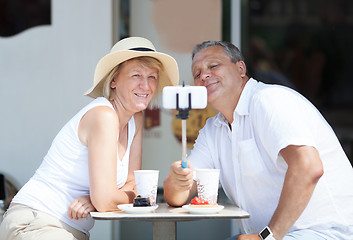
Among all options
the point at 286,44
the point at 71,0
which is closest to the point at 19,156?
the point at 71,0

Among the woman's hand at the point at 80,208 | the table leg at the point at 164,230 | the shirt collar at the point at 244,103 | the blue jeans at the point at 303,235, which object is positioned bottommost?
the blue jeans at the point at 303,235

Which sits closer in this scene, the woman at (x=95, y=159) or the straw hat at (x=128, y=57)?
the woman at (x=95, y=159)

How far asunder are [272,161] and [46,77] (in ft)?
7.62

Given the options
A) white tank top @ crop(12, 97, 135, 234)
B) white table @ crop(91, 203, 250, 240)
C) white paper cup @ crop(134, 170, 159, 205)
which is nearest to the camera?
white table @ crop(91, 203, 250, 240)

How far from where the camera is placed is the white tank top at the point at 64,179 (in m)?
2.53

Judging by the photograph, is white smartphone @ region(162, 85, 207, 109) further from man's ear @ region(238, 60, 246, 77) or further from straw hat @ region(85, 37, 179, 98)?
man's ear @ region(238, 60, 246, 77)

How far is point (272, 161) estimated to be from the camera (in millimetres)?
2543

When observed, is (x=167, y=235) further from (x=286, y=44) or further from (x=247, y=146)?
(x=286, y=44)

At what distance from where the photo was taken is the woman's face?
2672 millimetres

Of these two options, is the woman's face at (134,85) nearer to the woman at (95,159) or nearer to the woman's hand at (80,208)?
the woman at (95,159)

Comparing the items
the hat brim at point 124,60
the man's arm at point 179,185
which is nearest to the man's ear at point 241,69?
the hat brim at point 124,60

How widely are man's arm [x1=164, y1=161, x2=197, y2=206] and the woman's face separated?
1.44 feet

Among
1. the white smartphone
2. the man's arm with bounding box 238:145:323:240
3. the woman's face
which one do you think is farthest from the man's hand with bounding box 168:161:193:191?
the woman's face

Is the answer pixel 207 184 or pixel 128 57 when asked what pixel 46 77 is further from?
pixel 207 184
